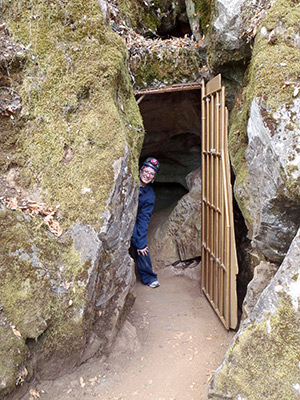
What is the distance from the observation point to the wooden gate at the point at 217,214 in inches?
162

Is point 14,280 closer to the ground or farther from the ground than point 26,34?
closer to the ground

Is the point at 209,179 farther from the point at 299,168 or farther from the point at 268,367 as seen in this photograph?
the point at 268,367

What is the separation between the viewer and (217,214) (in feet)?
14.9

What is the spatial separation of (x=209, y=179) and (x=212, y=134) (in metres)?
0.69

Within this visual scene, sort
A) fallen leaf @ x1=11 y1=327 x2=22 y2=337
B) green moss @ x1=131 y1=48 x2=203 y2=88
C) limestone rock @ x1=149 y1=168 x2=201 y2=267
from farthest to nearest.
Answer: limestone rock @ x1=149 y1=168 x2=201 y2=267 → green moss @ x1=131 y1=48 x2=203 y2=88 → fallen leaf @ x1=11 y1=327 x2=22 y2=337

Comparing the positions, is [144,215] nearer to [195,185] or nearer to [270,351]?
[195,185]

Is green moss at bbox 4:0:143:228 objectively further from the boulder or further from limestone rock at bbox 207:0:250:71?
limestone rock at bbox 207:0:250:71

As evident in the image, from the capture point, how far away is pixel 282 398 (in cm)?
238

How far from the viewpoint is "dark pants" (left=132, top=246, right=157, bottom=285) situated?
540 cm

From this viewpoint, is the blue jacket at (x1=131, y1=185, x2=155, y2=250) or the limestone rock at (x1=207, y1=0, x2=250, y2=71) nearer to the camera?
the limestone rock at (x1=207, y1=0, x2=250, y2=71)

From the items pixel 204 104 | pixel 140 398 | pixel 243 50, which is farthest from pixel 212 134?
pixel 140 398

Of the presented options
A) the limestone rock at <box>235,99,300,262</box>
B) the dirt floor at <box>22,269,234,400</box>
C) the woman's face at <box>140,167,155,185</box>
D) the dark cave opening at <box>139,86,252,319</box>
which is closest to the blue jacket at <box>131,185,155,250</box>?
the woman's face at <box>140,167,155,185</box>

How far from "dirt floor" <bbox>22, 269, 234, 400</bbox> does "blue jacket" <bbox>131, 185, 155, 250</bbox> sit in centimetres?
87

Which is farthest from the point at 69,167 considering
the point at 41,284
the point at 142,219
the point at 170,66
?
the point at 170,66
